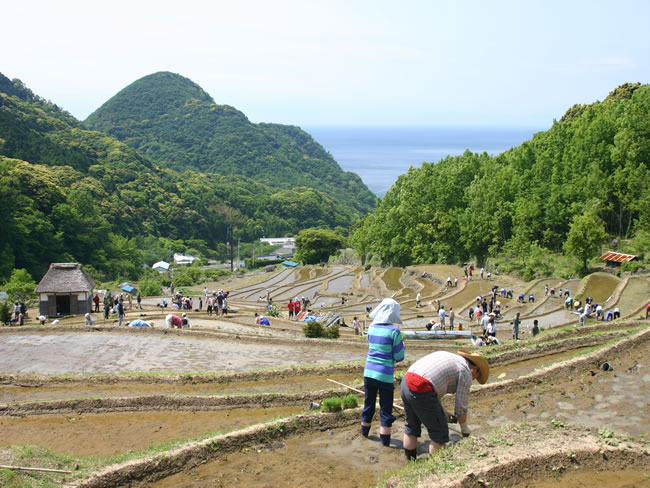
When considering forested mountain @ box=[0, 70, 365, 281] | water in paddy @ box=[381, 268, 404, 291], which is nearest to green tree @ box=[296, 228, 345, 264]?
forested mountain @ box=[0, 70, 365, 281]

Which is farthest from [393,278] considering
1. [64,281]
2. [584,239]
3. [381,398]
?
[381,398]

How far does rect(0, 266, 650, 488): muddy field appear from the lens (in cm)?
831

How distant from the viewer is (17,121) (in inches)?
4616

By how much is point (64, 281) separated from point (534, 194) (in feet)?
129

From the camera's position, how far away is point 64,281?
1394 inches

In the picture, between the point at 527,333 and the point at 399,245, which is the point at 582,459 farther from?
the point at 399,245

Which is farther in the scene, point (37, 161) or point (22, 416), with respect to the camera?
point (37, 161)

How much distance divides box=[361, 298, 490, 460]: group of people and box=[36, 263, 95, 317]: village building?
30.4 meters

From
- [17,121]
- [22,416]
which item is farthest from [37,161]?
[22,416]

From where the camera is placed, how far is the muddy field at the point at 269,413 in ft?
27.3

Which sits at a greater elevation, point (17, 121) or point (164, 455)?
point (17, 121)

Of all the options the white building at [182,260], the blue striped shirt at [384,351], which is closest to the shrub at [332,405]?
the blue striped shirt at [384,351]

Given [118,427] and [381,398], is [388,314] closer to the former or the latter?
[381,398]

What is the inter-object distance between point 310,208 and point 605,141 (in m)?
116
